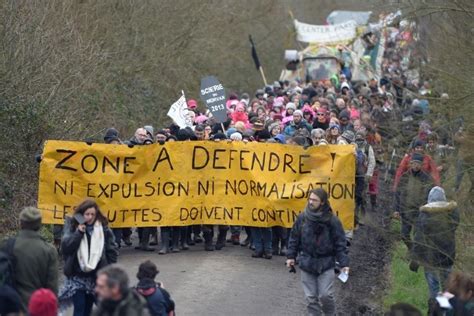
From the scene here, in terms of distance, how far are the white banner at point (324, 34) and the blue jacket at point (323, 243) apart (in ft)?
98.6

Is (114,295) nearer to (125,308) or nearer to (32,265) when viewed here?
(125,308)

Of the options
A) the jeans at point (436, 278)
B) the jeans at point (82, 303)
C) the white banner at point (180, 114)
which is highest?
the white banner at point (180, 114)

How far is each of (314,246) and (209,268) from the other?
12.2 feet

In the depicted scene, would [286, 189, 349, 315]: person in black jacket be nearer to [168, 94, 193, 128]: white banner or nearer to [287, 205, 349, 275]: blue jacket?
[287, 205, 349, 275]: blue jacket

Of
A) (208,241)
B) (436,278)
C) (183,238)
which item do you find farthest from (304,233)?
(183,238)

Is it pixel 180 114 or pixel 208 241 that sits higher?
pixel 180 114

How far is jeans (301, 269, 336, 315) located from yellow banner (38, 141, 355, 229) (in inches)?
146

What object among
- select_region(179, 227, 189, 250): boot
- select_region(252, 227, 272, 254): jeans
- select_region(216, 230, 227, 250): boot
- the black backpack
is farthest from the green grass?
the black backpack

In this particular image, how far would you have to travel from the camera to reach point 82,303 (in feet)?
41.0

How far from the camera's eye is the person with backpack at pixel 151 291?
1120 cm

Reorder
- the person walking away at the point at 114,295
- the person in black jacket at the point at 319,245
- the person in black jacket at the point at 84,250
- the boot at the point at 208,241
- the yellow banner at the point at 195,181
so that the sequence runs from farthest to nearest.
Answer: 1. the boot at the point at 208,241
2. the yellow banner at the point at 195,181
3. the person in black jacket at the point at 319,245
4. the person in black jacket at the point at 84,250
5. the person walking away at the point at 114,295

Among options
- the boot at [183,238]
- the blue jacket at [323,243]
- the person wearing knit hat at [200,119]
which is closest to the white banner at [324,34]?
the person wearing knit hat at [200,119]

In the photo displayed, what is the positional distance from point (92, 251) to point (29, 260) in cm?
94

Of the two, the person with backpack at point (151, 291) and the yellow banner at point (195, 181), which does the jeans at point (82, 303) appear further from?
the yellow banner at point (195, 181)
